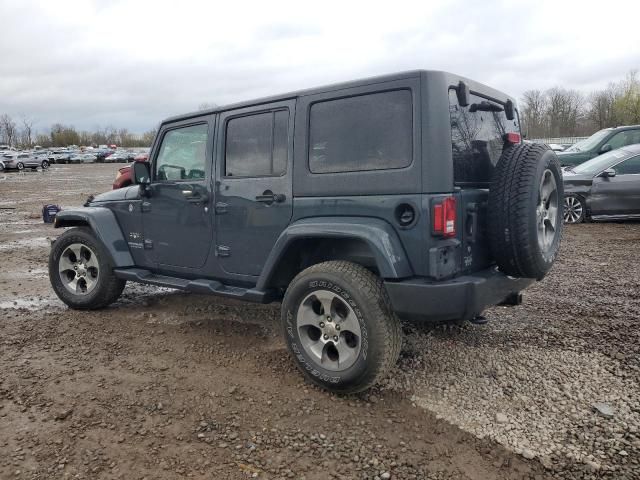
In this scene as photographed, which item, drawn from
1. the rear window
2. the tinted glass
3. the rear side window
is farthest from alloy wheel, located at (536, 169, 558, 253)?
the tinted glass

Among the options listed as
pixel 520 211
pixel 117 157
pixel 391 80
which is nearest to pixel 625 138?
pixel 520 211

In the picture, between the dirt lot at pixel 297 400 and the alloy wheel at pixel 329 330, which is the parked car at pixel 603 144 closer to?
the dirt lot at pixel 297 400

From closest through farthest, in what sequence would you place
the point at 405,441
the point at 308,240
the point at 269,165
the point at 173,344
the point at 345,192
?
the point at 405,441 < the point at 345,192 < the point at 308,240 < the point at 269,165 < the point at 173,344

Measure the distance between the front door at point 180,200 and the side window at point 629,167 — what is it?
25.6 ft

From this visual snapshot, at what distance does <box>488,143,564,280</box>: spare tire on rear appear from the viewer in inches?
121

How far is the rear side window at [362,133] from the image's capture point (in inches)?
120

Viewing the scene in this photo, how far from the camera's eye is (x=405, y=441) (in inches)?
107

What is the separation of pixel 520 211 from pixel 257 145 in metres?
1.93

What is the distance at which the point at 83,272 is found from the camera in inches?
197

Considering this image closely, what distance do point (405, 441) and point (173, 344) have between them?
7.20ft

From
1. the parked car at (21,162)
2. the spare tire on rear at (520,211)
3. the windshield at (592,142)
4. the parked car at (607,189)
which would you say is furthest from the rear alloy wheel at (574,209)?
the parked car at (21,162)

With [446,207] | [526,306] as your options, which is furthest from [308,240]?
[526,306]

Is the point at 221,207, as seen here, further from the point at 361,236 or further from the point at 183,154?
the point at 361,236

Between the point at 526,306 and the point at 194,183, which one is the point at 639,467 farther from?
the point at 194,183
